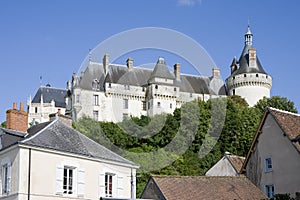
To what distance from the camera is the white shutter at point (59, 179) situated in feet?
78.8

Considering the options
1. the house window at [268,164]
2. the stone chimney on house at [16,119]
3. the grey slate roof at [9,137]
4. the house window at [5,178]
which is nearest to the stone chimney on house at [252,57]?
the house window at [268,164]

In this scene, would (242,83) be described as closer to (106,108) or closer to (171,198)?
(106,108)

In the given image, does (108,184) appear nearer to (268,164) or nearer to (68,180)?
(68,180)

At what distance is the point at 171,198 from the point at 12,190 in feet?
25.3

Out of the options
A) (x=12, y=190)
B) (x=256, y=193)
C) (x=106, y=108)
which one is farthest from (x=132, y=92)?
(x=12, y=190)

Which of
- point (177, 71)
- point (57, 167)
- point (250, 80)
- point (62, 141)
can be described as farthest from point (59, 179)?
point (250, 80)

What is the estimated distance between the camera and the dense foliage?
189 feet

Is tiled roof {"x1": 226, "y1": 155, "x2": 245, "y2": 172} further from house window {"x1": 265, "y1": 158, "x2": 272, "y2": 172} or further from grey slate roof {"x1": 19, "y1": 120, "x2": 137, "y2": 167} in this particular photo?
grey slate roof {"x1": 19, "y1": 120, "x2": 137, "y2": 167}

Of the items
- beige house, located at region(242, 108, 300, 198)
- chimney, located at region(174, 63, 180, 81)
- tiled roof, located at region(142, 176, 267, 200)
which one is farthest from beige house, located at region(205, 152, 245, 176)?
chimney, located at region(174, 63, 180, 81)

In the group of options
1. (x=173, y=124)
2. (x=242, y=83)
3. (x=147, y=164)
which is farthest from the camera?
(x=242, y=83)

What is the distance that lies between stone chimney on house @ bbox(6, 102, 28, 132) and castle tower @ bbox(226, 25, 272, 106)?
69.5 m

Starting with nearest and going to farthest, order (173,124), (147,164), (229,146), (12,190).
Result: (12,190)
(147,164)
(229,146)
(173,124)

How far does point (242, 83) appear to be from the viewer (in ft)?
316

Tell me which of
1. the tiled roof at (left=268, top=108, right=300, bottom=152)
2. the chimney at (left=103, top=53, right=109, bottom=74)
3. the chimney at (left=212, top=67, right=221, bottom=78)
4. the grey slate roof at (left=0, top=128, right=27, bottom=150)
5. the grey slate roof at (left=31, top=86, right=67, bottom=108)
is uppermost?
the chimney at (left=212, top=67, right=221, bottom=78)
